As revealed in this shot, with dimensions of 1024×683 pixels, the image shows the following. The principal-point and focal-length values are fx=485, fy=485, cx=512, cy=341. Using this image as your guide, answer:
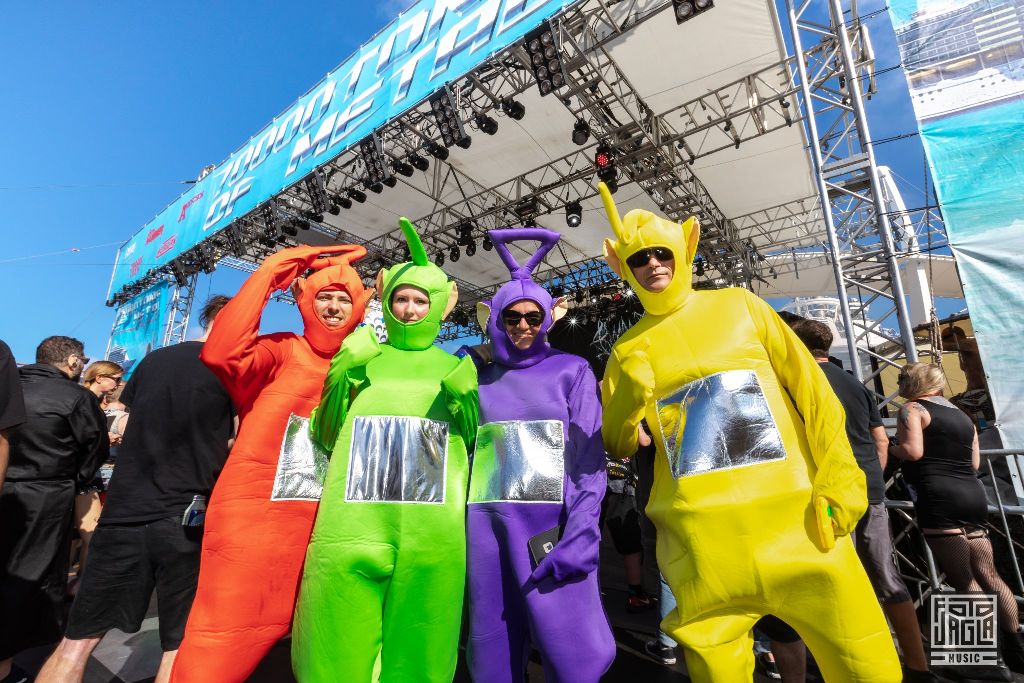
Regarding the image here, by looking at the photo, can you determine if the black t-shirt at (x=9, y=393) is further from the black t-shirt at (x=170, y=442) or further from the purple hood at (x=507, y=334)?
the purple hood at (x=507, y=334)

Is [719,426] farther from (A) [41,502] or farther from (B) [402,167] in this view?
(B) [402,167]

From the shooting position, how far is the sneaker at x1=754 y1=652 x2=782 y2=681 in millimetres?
2628

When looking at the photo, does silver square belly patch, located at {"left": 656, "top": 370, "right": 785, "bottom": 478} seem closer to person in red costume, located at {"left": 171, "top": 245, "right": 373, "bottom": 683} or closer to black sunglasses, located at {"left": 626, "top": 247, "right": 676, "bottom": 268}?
black sunglasses, located at {"left": 626, "top": 247, "right": 676, "bottom": 268}

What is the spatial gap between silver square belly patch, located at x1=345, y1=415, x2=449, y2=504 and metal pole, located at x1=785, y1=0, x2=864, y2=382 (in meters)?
4.74

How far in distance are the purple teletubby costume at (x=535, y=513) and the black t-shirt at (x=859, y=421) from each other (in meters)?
1.48

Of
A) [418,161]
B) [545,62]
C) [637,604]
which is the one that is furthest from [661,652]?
[418,161]

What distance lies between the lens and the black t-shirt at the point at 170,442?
198 cm

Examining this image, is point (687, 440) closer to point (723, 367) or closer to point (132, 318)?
point (723, 367)

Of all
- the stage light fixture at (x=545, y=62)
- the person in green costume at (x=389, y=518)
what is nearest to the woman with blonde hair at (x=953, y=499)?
the person in green costume at (x=389, y=518)

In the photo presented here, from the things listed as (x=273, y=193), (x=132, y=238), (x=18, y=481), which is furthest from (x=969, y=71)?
(x=132, y=238)

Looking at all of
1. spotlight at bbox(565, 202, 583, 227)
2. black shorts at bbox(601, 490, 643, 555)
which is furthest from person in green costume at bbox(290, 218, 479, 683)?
spotlight at bbox(565, 202, 583, 227)

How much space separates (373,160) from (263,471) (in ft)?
23.9

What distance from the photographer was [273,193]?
27.1 feet

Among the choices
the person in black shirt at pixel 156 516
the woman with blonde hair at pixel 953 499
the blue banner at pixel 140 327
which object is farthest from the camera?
the blue banner at pixel 140 327
